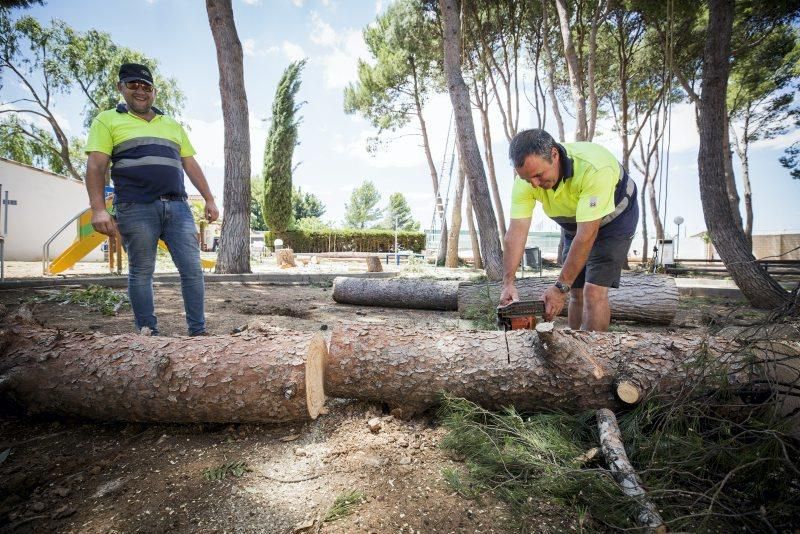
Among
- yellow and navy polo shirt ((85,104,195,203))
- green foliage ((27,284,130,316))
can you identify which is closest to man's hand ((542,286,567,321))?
yellow and navy polo shirt ((85,104,195,203))

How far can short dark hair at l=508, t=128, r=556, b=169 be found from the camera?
83.3 inches

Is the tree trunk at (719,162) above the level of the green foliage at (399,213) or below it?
below

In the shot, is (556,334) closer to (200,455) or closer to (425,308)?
(200,455)

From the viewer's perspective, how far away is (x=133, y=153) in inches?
98.7

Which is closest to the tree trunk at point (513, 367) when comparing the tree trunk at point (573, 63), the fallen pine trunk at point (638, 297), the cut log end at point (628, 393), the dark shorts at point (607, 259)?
the cut log end at point (628, 393)

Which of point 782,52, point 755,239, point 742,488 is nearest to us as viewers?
point 742,488

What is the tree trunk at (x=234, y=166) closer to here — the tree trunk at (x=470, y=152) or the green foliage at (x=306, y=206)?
the tree trunk at (x=470, y=152)

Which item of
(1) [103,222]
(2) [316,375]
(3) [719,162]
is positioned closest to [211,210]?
(1) [103,222]

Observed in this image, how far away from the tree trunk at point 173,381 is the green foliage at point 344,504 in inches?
19.0

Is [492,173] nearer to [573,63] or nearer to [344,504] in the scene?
[573,63]

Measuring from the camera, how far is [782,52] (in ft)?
37.8

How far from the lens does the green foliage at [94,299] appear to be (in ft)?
13.8

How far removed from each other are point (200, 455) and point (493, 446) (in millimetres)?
1227

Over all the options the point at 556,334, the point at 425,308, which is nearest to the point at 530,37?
the point at 425,308
